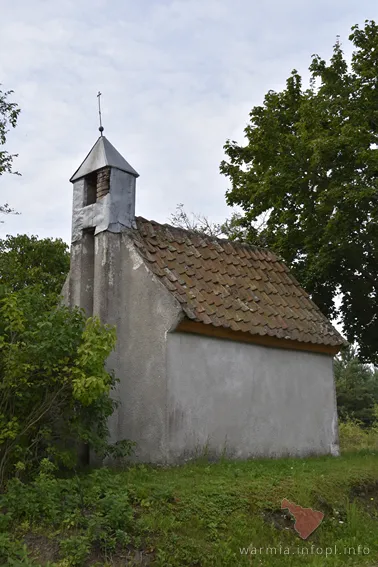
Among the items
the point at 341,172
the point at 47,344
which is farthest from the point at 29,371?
the point at 341,172

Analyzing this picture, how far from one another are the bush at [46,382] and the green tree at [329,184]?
9002 mm

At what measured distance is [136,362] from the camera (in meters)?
10.7

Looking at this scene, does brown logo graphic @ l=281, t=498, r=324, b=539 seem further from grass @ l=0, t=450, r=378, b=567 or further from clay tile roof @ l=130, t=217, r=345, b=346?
clay tile roof @ l=130, t=217, r=345, b=346

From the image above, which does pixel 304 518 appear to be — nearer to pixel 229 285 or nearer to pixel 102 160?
pixel 229 285

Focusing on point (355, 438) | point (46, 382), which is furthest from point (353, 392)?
point (46, 382)

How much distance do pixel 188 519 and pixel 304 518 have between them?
1.74 metres

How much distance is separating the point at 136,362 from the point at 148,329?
0.58 m

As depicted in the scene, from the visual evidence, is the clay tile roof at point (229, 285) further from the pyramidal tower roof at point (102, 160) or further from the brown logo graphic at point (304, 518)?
the brown logo graphic at point (304, 518)

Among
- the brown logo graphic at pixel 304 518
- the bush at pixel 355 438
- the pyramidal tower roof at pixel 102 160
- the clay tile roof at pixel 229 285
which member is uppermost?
the pyramidal tower roof at pixel 102 160

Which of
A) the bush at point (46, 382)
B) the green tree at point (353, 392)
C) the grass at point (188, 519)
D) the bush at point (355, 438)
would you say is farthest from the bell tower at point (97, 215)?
the green tree at point (353, 392)

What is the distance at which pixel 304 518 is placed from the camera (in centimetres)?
823

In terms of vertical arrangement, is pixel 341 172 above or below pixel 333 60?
below

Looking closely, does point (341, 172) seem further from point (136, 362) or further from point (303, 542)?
point (303, 542)

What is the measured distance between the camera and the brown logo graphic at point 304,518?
809 centimetres
